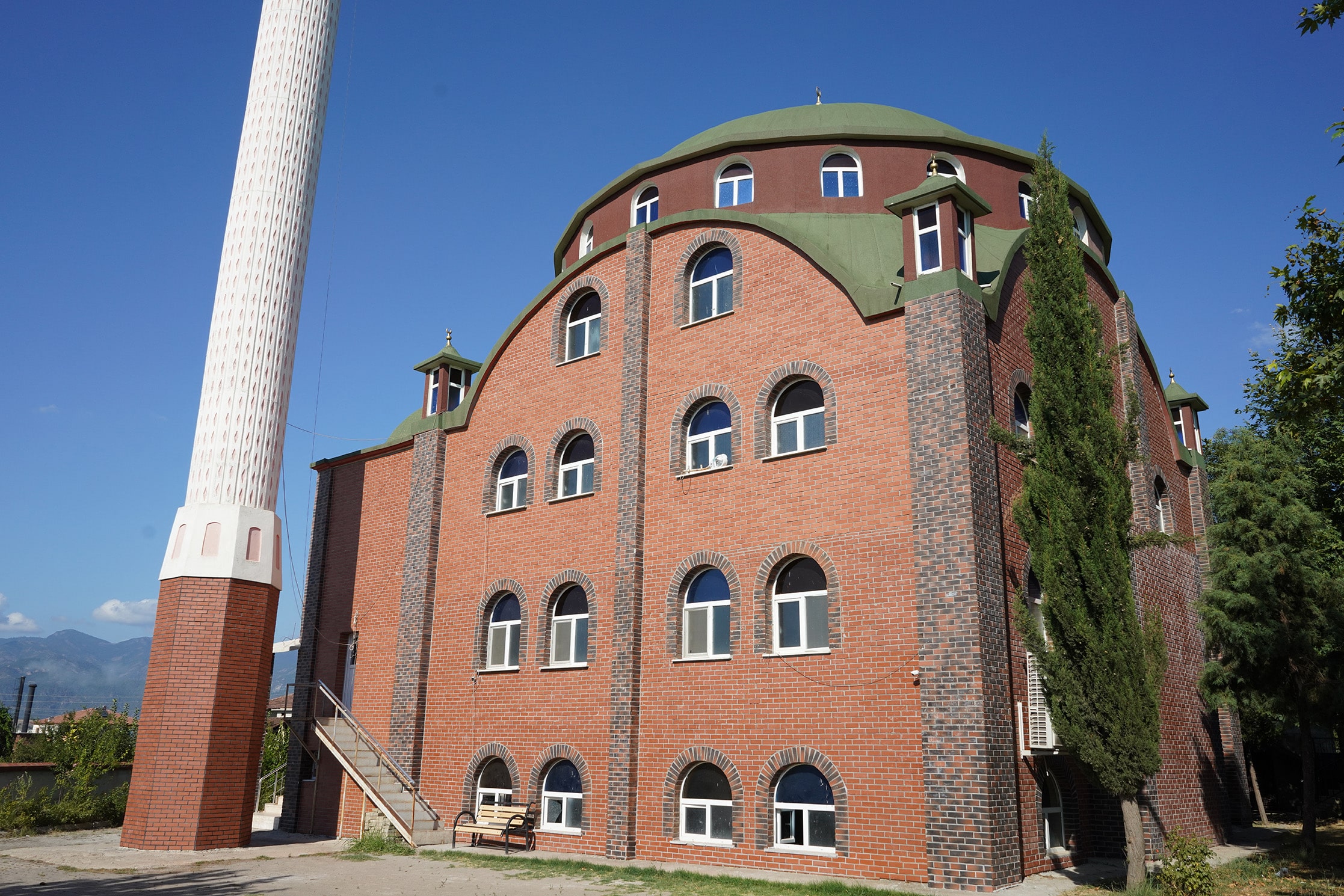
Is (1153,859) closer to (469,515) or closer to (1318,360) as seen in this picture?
(1318,360)

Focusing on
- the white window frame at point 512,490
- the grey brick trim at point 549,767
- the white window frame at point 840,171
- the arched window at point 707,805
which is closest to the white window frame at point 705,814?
the arched window at point 707,805

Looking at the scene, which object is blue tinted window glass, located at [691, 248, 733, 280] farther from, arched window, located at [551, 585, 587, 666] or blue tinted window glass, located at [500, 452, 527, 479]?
arched window, located at [551, 585, 587, 666]

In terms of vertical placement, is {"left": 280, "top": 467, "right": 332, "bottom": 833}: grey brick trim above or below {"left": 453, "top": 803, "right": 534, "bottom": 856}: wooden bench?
above

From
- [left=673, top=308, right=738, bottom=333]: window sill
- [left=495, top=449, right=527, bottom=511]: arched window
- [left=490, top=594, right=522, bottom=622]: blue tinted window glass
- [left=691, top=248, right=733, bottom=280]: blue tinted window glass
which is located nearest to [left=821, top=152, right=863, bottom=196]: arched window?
[left=691, top=248, right=733, bottom=280]: blue tinted window glass

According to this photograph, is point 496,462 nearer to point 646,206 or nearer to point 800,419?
point 646,206

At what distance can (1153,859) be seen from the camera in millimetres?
15953

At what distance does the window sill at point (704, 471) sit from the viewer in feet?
57.6

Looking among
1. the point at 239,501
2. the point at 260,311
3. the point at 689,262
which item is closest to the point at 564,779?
the point at 239,501

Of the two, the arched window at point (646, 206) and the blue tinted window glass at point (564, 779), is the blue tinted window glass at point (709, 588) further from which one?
the arched window at point (646, 206)

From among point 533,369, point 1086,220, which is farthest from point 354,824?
point 1086,220

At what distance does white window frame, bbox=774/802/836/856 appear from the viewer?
580 inches

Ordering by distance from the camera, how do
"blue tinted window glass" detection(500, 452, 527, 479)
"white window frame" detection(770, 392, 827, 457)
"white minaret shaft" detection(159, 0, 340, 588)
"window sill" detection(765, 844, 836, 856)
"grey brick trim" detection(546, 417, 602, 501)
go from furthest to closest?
"blue tinted window glass" detection(500, 452, 527, 479)
"grey brick trim" detection(546, 417, 602, 501)
"white minaret shaft" detection(159, 0, 340, 588)
"white window frame" detection(770, 392, 827, 457)
"window sill" detection(765, 844, 836, 856)

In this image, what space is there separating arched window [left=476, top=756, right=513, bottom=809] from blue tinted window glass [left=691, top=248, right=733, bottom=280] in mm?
10982

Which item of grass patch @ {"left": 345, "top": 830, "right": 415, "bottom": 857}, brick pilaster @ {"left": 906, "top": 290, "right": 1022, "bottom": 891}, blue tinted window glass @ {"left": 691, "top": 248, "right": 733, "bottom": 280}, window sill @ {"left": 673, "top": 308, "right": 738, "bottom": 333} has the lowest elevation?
grass patch @ {"left": 345, "top": 830, "right": 415, "bottom": 857}
